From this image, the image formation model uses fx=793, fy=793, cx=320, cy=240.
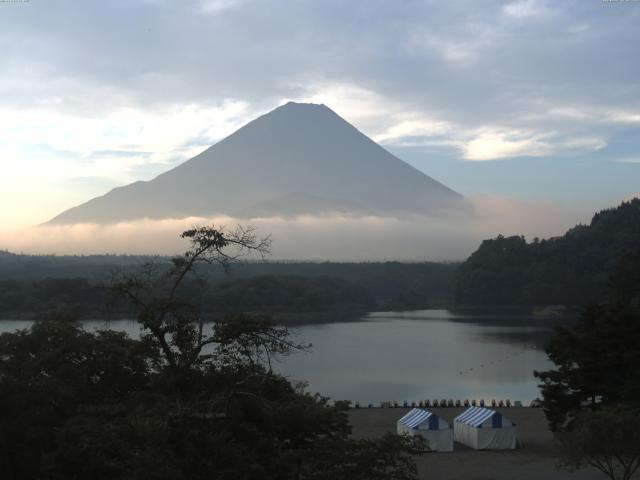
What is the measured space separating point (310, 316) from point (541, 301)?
22642 millimetres

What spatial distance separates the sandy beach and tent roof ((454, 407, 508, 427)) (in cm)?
51

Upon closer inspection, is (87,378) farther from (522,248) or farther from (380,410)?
(522,248)

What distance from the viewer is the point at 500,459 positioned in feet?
46.7

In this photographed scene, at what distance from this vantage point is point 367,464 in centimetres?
668

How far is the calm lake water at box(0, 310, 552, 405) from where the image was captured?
27047 mm

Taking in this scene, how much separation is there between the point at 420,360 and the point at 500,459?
22.1 meters

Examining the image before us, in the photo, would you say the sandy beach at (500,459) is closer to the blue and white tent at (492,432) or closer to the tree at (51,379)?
the blue and white tent at (492,432)

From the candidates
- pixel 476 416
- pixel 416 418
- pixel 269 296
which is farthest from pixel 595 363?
pixel 269 296

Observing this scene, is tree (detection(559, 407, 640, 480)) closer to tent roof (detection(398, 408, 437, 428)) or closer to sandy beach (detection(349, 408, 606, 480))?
sandy beach (detection(349, 408, 606, 480))

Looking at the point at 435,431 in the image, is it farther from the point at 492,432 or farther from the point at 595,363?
the point at 595,363

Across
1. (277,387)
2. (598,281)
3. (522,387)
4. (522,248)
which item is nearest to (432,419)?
(277,387)

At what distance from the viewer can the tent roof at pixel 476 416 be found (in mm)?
15372

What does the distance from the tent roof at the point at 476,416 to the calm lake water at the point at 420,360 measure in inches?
146

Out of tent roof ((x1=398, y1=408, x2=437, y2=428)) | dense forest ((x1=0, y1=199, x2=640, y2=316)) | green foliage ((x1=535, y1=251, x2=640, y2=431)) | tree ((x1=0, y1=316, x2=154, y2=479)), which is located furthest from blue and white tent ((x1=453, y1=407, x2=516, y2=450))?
dense forest ((x1=0, y1=199, x2=640, y2=316))
